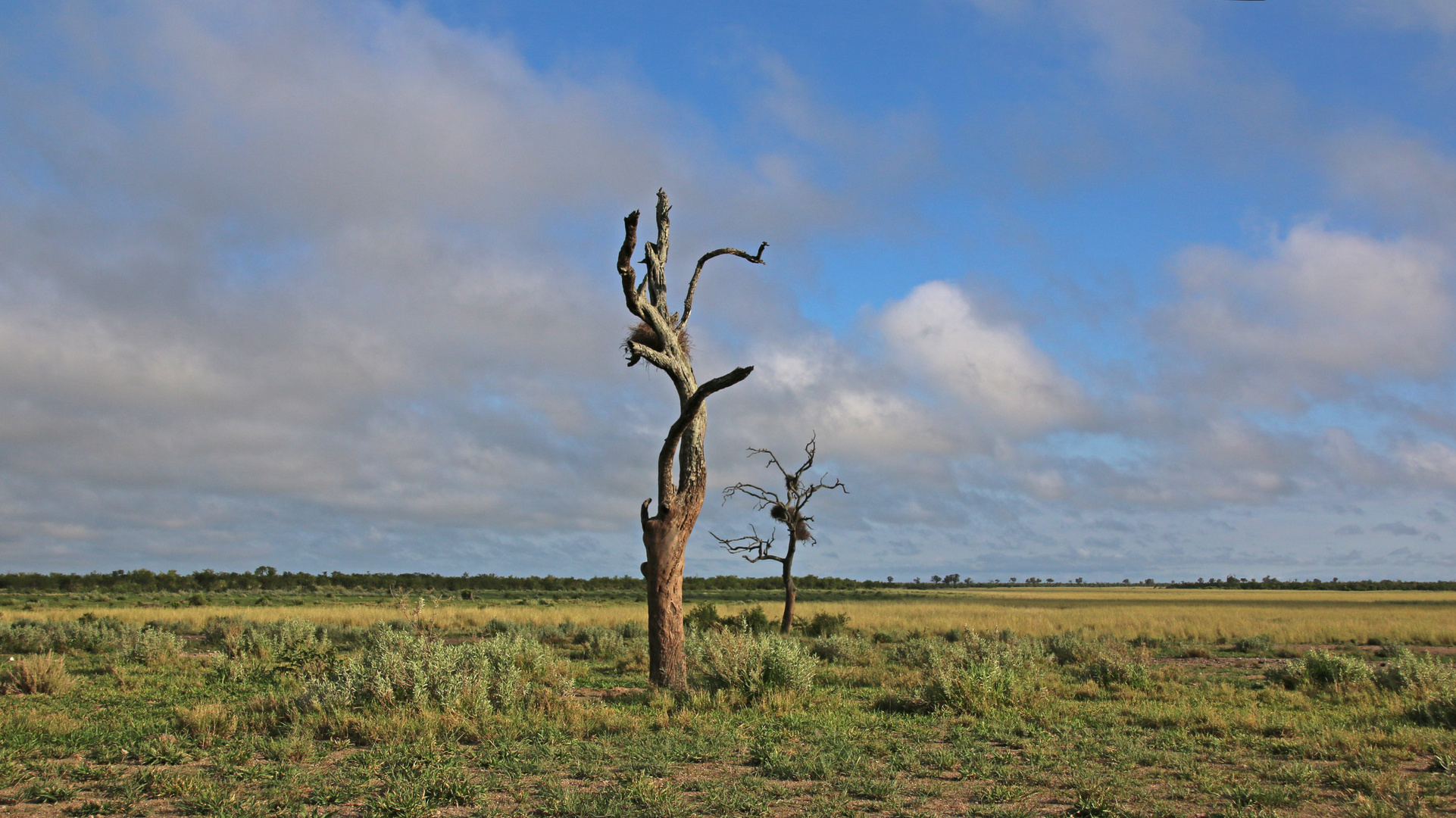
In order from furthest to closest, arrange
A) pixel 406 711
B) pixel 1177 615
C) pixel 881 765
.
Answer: pixel 1177 615 → pixel 406 711 → pixel 881 765

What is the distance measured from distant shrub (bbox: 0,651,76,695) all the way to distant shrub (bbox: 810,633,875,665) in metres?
13.5

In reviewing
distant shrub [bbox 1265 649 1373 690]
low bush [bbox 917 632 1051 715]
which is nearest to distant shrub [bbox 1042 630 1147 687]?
low bush [bbox 917 632 1051 715]

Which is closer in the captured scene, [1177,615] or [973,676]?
[973,676]

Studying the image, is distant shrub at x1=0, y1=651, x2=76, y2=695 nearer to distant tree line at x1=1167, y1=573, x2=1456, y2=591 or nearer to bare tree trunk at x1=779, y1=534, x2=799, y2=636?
bare tree trunk at x1=779, y1=534, x2=799, y2=636

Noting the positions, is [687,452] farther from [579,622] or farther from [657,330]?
[579,622]

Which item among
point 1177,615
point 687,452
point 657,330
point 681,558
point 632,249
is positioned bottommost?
point 1177,615

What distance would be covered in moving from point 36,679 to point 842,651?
579 inches

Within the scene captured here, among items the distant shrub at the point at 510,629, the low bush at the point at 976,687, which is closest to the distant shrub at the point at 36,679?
the distant shrub at the point at 510,629

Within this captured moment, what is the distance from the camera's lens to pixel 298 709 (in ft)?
33.3

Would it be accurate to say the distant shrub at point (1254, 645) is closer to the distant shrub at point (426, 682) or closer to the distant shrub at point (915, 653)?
the distant shrub at point (915, 653)

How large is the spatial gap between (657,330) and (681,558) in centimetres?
340

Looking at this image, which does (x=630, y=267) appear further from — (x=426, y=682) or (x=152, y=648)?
(x=152, y=648)

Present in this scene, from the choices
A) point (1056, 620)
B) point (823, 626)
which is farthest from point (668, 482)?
point (1056, 620)

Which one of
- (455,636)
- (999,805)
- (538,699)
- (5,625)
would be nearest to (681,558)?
(538,699)
